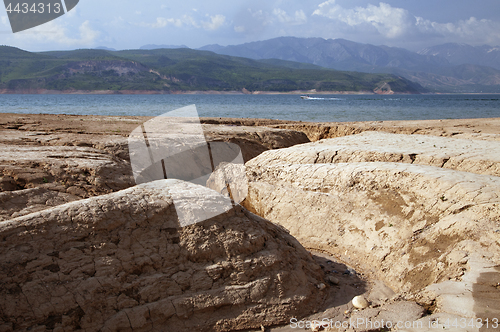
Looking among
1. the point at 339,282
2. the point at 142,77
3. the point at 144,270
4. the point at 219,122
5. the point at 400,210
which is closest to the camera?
the point at 144,270

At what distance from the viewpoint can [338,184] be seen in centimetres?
→ 576

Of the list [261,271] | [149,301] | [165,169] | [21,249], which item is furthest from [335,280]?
[165,169]

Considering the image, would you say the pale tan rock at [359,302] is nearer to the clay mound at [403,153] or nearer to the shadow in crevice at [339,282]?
the shadow in crevice at [339,282]

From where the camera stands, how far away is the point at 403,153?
647 centimetres

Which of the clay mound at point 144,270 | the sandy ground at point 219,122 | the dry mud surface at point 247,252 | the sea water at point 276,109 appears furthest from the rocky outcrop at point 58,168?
the sea water at point 276,109

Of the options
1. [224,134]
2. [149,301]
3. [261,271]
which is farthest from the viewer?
[224,134]

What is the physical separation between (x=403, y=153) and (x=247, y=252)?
415 cm

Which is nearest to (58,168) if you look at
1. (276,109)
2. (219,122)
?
(219,122)

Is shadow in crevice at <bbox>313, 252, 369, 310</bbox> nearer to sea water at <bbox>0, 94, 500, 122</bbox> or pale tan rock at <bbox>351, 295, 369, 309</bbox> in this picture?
pale tan rock at <bbox>351, 295, 369, 309</bbox>

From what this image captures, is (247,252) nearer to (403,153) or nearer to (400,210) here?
(400,210)

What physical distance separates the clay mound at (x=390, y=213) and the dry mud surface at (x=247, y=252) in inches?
0.7

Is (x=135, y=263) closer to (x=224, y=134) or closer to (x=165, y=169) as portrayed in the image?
(x=165, y=169)

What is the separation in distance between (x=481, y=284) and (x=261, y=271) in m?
2.09

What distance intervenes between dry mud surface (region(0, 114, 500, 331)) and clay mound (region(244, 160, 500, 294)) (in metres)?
0.02
